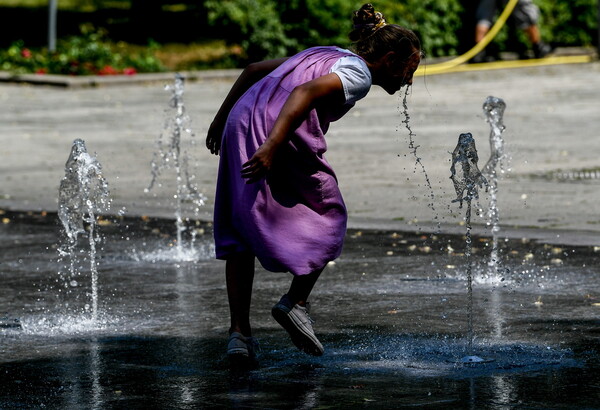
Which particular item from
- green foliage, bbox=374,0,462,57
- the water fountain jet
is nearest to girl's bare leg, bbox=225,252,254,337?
the water fountain jet

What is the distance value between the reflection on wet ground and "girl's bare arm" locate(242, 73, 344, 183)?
31.5 inches

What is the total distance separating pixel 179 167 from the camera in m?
12.2

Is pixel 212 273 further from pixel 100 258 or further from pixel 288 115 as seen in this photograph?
pixel 288 115

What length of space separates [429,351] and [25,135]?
10.4 m

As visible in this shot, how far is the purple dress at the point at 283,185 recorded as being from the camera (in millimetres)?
5742

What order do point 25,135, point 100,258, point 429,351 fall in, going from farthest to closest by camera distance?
point 25,135, point 100,258, point 429,351

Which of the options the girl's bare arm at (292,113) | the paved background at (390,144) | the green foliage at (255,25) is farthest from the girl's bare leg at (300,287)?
the green foliage at (255,25)

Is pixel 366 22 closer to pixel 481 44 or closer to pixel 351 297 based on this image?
pixel 351 297

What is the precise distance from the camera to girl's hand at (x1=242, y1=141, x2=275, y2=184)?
5441 millimetres

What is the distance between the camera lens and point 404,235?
371 inches

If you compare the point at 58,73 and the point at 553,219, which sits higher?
the point at 58,73

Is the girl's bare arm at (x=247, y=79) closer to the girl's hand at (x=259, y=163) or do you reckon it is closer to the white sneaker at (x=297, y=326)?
the girl's hand at (x=259, y=163)

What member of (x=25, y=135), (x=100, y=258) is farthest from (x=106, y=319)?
(x=25, y=135)

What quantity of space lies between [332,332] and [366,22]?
1.42 metres
